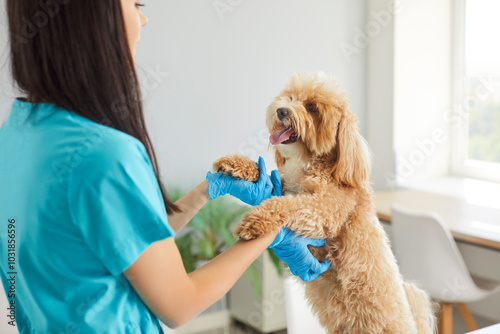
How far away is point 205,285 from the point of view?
0.82 meters

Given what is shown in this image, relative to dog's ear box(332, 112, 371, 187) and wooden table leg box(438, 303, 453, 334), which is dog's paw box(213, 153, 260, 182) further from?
wooden table leg box(438, 303, 453, 334)

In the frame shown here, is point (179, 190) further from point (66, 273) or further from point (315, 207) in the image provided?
point (66, 273)

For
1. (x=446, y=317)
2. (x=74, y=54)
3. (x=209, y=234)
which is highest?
(x=74, y=54)

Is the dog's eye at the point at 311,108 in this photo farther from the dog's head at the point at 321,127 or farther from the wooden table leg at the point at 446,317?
the wooden table leg at the point at 446,317

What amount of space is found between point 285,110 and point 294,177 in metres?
0.19

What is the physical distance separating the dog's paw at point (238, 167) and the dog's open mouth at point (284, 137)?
84mm

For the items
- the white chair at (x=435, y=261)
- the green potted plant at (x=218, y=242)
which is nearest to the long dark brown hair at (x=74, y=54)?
the green potted plant at (x=218, y=242)

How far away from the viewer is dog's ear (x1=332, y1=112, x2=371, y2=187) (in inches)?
46.0

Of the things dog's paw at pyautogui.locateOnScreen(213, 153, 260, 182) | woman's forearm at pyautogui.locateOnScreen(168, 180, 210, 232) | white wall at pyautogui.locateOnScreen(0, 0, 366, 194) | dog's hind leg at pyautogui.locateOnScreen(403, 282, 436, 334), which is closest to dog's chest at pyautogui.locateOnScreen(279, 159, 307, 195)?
dog's paw at pyautogui.locateOnScreen(213, 153, 260, 182)

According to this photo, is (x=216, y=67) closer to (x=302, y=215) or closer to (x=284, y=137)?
(x=284, y=137)

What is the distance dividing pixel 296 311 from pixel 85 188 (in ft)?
3.90

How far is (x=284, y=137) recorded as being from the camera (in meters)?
1.20

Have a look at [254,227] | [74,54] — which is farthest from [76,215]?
[254,227]

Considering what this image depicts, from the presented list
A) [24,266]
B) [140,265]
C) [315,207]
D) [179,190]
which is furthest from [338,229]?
[179,190]
